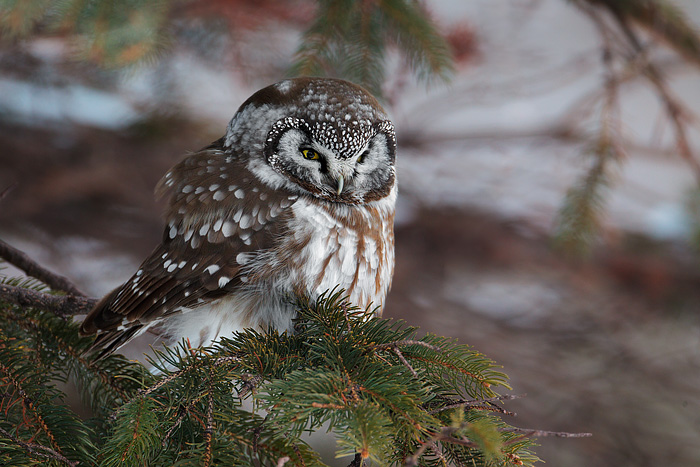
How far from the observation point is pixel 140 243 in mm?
2875

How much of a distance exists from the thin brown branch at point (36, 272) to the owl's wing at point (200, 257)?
274mm

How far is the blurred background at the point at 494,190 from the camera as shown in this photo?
2.56 metres

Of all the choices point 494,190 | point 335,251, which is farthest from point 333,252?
point 494,190

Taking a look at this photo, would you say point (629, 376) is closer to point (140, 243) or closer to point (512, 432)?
point (512, 432)

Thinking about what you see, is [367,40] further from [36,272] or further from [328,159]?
[36,272]

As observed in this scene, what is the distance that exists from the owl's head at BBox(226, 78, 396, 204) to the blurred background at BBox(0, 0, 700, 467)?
0.91m

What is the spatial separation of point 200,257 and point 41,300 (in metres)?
0.41

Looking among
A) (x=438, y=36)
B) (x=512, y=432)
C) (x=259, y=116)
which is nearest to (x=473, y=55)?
(x=438, y=36)

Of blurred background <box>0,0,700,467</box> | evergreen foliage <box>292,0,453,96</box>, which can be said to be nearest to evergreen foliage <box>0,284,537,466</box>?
evergreen foliage <box>292,0,453,96</box>

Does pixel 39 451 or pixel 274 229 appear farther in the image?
pixel 274 229

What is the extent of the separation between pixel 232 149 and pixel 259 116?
0.15m

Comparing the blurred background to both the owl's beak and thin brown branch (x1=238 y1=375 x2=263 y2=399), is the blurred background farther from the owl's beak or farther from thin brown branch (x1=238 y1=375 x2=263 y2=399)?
thin brown branch (x1=238 y1=375 x2=263 y2=399)

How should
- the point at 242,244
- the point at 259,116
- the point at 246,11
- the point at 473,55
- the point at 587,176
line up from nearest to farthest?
the point at 242,244 → the point at 259,116 → the point at 587,176 → the point at 246,11 → the point at 473,55

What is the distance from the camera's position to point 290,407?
909 mm
